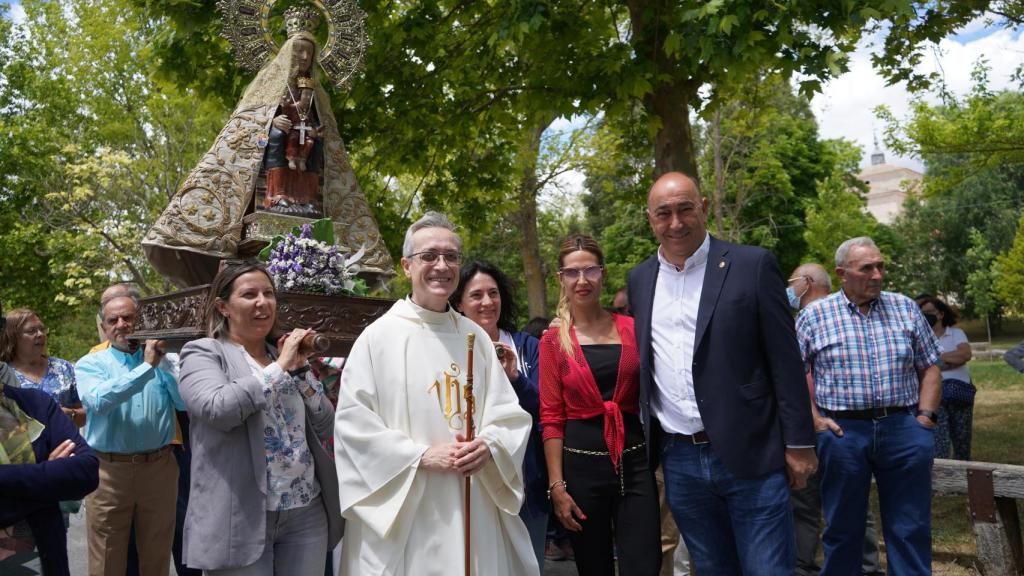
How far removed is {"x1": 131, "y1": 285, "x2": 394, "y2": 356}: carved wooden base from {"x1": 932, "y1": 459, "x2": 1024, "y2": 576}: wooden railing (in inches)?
162

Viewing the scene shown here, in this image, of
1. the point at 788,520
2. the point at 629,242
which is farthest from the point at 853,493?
the point at 629,242

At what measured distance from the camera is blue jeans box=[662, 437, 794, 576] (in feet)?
11.6

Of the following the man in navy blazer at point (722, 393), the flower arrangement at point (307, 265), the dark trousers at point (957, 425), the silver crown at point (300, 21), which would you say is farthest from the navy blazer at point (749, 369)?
the dark trousers at point (957, 425)

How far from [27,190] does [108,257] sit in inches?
139

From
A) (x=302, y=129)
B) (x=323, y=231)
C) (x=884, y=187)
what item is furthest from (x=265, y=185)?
(x=884, y=187)

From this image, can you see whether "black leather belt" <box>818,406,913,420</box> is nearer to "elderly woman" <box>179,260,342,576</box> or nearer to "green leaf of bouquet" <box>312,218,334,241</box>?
"elderly woman" <box>179,260,342,576</box>

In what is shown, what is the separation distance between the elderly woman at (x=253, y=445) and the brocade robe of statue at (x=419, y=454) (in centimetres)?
22

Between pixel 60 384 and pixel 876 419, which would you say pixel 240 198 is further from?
pixel 876 419

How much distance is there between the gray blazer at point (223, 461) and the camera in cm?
339

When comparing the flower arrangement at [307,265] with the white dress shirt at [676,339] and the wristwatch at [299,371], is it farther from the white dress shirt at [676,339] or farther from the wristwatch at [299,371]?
the white dress shirt at [676,339]

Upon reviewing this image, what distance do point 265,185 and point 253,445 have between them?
3118mm

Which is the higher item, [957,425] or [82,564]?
[957,425]

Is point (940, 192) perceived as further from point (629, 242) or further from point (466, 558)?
point (629, 242)

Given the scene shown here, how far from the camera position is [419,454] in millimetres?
3420
